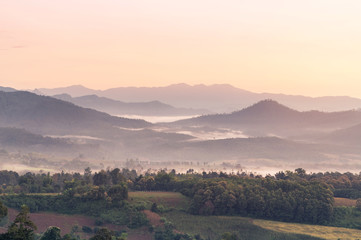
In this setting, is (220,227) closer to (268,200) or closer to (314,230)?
(268,200)

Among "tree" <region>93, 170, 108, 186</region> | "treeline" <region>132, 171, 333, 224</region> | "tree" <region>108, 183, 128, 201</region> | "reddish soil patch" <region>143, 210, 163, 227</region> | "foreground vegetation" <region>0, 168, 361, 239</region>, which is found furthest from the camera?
"tree" <region>93, 170, 108, 186</region>

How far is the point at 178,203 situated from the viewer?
13600 centimetres

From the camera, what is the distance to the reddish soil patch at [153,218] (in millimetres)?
121812

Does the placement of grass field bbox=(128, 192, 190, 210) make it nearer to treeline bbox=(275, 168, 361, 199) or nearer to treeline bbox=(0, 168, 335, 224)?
treeline bbox=(0, 168, 335, 224)

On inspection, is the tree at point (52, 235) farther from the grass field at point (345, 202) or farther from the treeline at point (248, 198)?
the grass field at point (345, 202)

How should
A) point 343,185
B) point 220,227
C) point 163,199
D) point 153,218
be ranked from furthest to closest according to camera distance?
point 343,185
point 163,199
point 153,218
point 220,227

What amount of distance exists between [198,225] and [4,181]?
9093cm

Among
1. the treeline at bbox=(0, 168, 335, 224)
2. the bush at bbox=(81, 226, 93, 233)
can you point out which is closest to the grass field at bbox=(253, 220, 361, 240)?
the treeline at bbox=(0, 168, 335, 224)

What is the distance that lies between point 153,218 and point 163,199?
48.0 ft

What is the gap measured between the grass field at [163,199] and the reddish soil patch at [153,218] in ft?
12.5

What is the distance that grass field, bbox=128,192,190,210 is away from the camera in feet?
438

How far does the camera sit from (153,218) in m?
124

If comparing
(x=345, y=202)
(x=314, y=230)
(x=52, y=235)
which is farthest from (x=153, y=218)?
(x=345, y=202)

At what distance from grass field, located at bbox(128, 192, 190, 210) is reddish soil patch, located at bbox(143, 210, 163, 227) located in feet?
12.5
